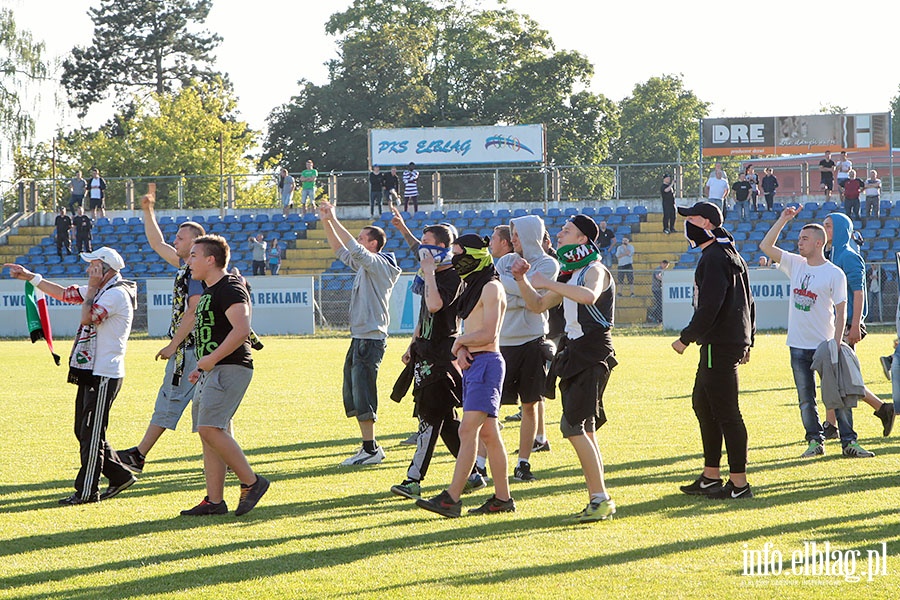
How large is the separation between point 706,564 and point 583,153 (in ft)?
201

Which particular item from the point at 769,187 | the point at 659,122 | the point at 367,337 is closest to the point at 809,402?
the point at 367,337

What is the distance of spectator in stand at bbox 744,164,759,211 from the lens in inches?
1410

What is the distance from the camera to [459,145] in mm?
43125

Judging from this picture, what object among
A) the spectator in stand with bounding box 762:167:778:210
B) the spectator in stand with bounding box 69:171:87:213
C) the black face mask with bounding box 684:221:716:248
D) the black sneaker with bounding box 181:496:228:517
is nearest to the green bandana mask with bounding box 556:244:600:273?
the black face mask with bounding box 684:221:716:248

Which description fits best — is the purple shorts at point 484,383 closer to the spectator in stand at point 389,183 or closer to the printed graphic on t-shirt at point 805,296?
the printed graphic on t-shirt at point 805,296

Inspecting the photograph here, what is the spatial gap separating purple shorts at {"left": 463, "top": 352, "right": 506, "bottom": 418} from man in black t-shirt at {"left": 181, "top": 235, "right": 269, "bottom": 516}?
1.40 metres

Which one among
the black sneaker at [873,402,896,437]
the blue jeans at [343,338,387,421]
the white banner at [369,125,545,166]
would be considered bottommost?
the black sneaker at [873,402,896,437]

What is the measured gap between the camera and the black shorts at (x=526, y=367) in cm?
938

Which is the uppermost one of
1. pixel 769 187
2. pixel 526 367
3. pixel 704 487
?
pixel 769 187

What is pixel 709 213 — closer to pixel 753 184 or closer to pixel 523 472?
pixel 523 472

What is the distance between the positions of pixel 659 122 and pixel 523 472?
83.0 meters

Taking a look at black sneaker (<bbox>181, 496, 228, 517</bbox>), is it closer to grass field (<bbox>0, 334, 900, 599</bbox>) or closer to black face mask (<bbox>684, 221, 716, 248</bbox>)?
grass field (<bbox>0, 334, 900, 599</bbox>)

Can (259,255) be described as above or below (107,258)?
below

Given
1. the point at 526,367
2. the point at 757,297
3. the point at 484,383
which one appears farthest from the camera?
the point at 757,297
